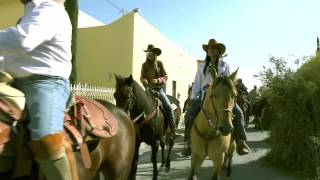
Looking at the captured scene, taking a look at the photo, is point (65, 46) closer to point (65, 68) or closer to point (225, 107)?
point (65, 68)

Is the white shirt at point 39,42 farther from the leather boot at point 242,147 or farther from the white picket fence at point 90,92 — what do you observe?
the white picket fence at point 90,92

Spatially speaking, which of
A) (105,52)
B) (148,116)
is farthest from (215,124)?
(105,52)

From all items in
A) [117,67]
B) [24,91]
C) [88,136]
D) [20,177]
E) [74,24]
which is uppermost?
[74,24]

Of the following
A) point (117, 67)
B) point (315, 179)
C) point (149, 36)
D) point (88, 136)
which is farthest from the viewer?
point (149, 36)

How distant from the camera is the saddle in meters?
3.00

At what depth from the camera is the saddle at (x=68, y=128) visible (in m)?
3.00

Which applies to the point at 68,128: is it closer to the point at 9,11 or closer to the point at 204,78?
the point at 204,78

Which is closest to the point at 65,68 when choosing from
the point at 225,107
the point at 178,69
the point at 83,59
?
the point at 225,107

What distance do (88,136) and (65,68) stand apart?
85cm

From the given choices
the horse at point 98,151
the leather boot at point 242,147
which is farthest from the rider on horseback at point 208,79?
the horse at point 98,151

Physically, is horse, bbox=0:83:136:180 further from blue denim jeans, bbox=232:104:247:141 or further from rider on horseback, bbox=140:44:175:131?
rider on horseback, bbox=140:44:175:131

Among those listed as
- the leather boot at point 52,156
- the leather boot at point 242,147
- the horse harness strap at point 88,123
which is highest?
the horse harness strap at point 88,123

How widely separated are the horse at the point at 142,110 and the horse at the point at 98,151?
2.23 meters

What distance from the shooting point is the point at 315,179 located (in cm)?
873
